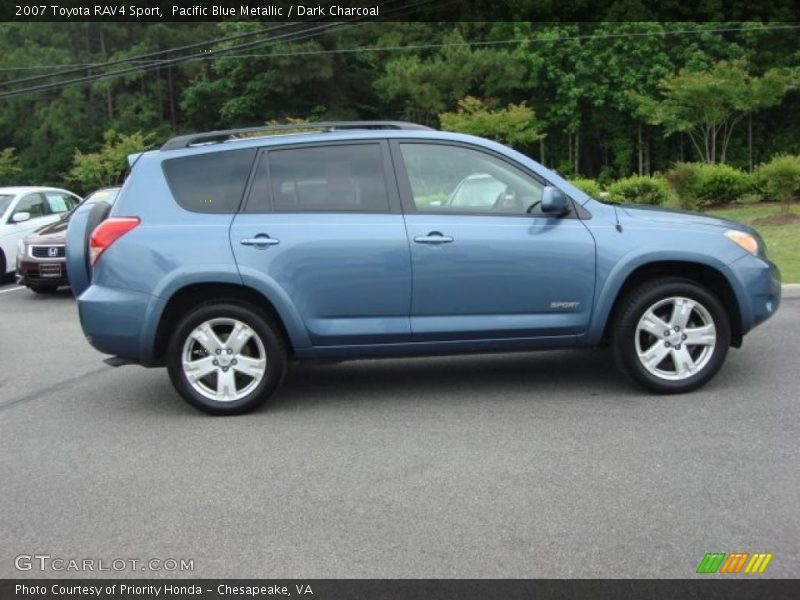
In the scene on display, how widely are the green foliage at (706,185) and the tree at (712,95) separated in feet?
32.4

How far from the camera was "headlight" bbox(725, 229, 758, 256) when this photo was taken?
5848mm

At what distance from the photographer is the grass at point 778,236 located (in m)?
10.8

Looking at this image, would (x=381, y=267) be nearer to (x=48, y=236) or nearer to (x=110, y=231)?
(x=110, y=231)

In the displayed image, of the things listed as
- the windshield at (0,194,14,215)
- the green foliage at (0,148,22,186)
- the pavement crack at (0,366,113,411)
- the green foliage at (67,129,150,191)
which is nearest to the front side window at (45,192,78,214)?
the windshield at (0,194,14,215)

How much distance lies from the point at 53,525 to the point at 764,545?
129 inches

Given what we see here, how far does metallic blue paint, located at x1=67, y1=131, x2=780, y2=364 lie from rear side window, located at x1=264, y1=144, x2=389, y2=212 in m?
0.09

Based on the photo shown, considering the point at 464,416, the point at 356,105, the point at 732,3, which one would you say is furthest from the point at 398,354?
the point at 356,105

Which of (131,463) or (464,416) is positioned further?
(464,416)

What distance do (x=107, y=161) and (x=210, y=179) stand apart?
41726mm

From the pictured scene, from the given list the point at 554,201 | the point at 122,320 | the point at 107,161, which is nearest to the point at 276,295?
the point at 122,320

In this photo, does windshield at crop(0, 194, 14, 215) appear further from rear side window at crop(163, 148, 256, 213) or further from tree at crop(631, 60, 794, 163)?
tree at crop(631, 60, 794, 163)

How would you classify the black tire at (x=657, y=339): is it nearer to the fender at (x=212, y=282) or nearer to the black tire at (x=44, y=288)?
the fender at (x=212, y=282)
